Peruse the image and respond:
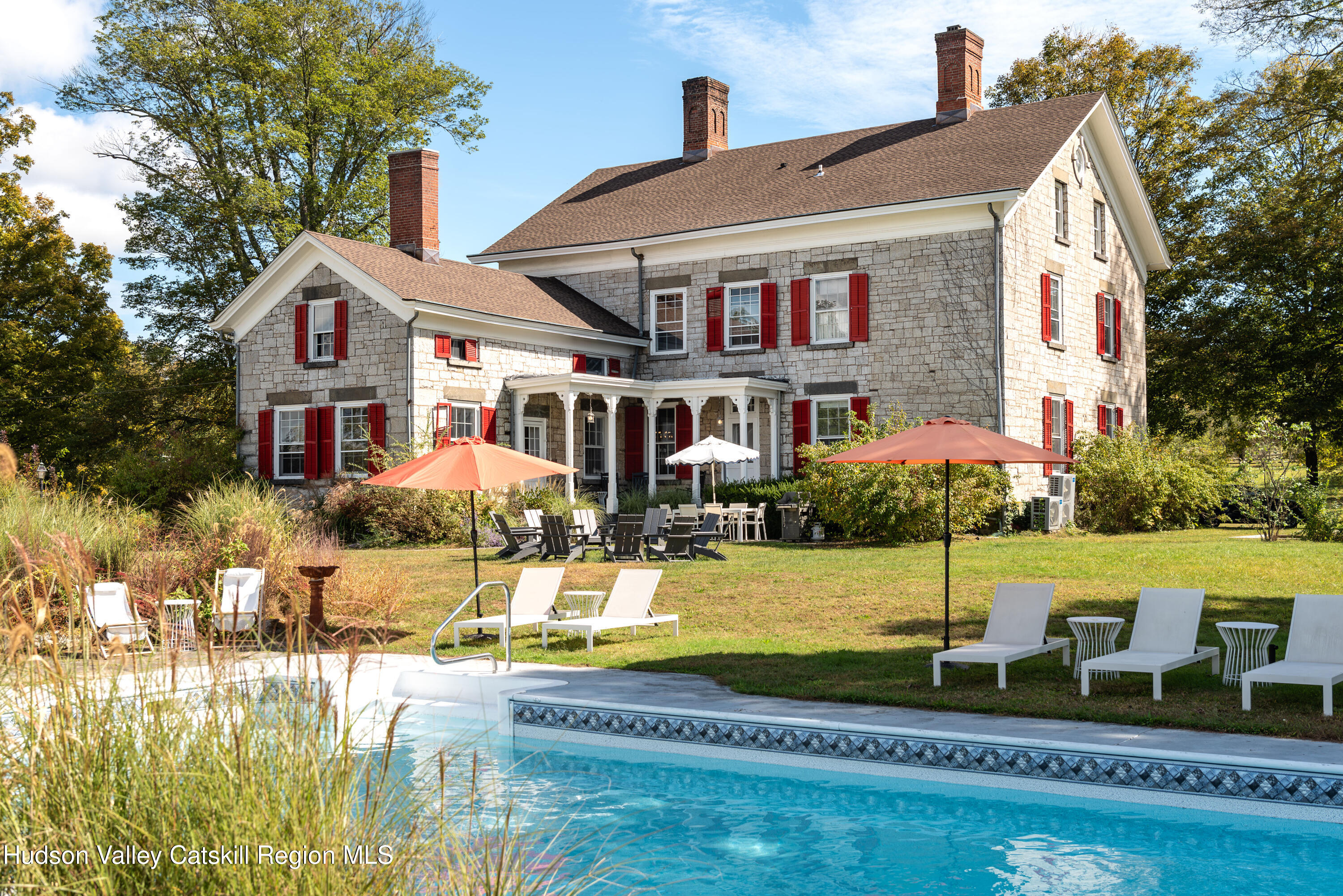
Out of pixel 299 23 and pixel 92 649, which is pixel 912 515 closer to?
pixel 92 649

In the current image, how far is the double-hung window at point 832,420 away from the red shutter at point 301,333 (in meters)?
11.5

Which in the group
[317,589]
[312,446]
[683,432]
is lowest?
[317,589]

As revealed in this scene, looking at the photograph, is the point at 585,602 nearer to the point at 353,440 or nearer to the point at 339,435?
the point at 353,440

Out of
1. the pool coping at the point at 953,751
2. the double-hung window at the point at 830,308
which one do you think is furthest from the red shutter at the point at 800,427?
the pool coping at the point at 953,751

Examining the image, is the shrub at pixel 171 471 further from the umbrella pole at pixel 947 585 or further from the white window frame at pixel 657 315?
the umbrella pole at pixel 947 585

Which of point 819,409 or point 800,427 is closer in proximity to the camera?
point 800,427

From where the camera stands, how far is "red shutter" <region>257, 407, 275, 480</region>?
86.8 feet

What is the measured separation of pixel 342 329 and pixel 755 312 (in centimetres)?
925

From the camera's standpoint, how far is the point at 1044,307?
2536 cm

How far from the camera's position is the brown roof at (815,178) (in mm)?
24906

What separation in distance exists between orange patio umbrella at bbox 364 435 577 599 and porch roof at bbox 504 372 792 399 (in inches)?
498

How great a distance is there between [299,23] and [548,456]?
16.0 metres

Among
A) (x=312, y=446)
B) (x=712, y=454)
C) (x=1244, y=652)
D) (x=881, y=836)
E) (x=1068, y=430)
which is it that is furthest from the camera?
(x=1068, y=430)

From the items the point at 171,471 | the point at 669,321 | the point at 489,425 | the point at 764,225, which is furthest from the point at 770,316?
the point at 171,471
